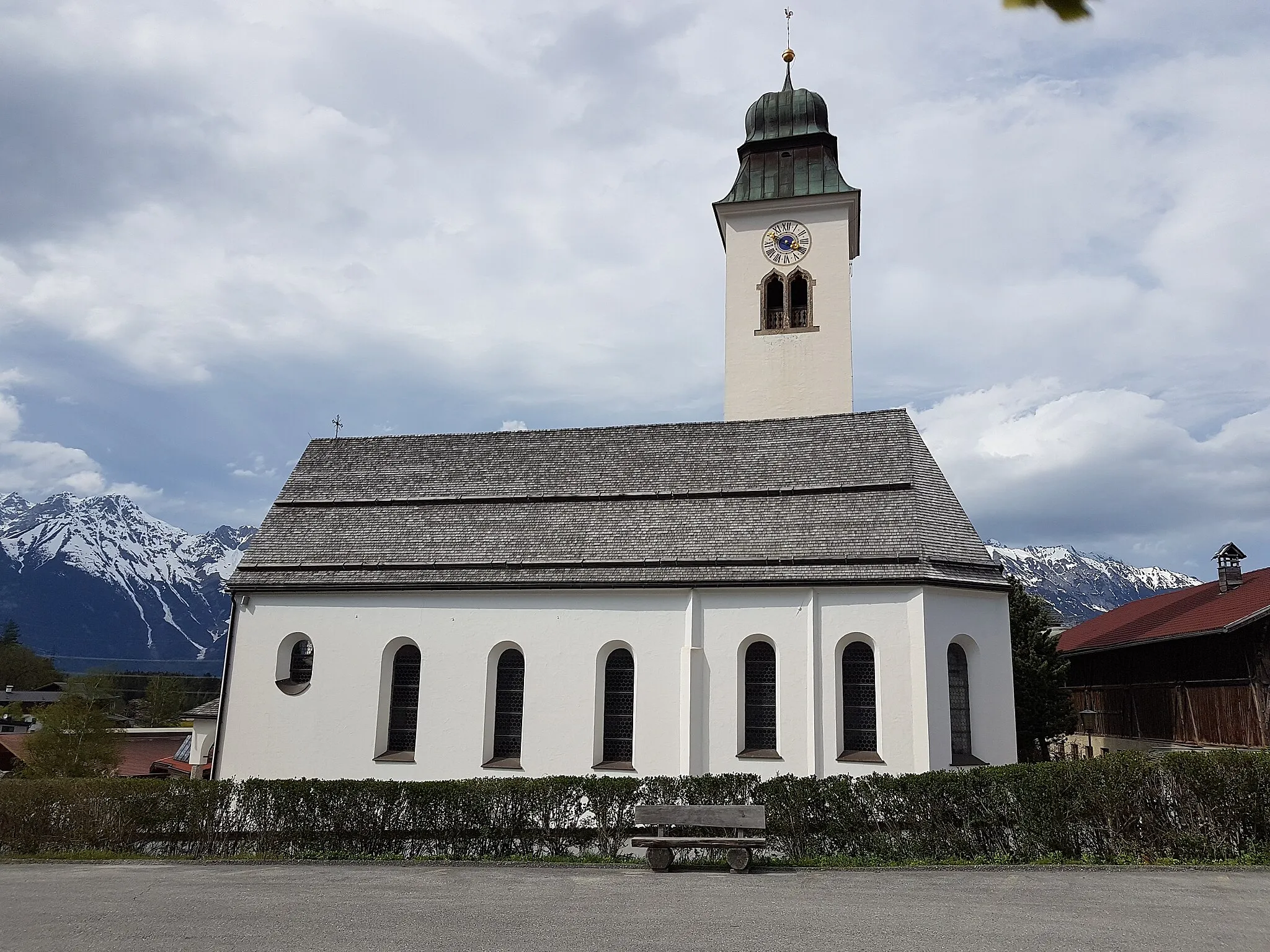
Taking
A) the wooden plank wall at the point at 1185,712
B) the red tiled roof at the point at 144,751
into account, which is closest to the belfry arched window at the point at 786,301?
the wooden plank wall at the point at 1185,712

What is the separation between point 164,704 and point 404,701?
107m

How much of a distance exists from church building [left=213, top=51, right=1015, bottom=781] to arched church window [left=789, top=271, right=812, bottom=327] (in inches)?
323

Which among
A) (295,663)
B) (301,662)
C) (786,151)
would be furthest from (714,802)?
(786,151)

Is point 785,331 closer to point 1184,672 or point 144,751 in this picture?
point 1184,672

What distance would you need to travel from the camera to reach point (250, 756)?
22688 millimetres

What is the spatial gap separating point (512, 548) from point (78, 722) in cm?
4308

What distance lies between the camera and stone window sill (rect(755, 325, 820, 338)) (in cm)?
3203

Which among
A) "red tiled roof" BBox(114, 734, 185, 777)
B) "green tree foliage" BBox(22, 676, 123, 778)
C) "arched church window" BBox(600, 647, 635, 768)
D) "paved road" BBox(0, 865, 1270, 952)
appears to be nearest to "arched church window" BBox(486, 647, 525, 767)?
"arched church window" BBox(600, 647, 635, 768)

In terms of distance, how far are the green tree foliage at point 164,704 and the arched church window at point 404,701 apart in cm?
9915

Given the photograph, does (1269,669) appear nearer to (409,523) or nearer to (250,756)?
(409,523)

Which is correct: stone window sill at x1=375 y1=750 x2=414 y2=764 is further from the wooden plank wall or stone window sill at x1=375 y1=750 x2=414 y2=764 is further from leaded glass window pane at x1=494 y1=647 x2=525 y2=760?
the wooden plank wall

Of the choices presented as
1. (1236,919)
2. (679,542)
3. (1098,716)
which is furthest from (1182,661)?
(1236,919)

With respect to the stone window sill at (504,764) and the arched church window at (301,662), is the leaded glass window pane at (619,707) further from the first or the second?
the arched church window at (301,662)

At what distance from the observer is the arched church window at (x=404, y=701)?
74.2 feet
